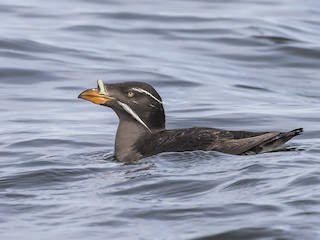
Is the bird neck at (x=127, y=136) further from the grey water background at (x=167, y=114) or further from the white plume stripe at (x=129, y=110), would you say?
the grey water background at (x=167, y=114)

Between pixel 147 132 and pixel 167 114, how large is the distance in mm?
3416

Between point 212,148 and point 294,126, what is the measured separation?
3.26 m

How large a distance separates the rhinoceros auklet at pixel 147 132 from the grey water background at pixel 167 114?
0.16 m

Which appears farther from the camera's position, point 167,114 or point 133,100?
point 167,114

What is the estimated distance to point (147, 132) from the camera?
11367mm

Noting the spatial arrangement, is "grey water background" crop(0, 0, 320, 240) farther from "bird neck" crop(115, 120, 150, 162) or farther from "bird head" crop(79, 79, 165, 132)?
"bird head" crop(79, 79, 165, 132)

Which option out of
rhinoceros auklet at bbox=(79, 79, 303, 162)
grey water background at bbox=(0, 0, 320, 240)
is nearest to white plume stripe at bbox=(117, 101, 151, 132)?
rhinoceros auklet at bbox=(79, 79, 303, 162)

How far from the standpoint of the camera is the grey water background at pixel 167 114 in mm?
8844

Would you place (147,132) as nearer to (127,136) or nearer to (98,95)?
(127,136)

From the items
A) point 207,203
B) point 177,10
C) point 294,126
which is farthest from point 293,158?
point 177,10

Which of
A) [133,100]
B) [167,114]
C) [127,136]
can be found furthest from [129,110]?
[167,114]

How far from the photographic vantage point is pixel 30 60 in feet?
61.0

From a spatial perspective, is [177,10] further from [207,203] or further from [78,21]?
[207,203]

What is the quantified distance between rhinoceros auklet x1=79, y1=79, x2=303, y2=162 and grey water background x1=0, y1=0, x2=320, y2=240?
160mm
